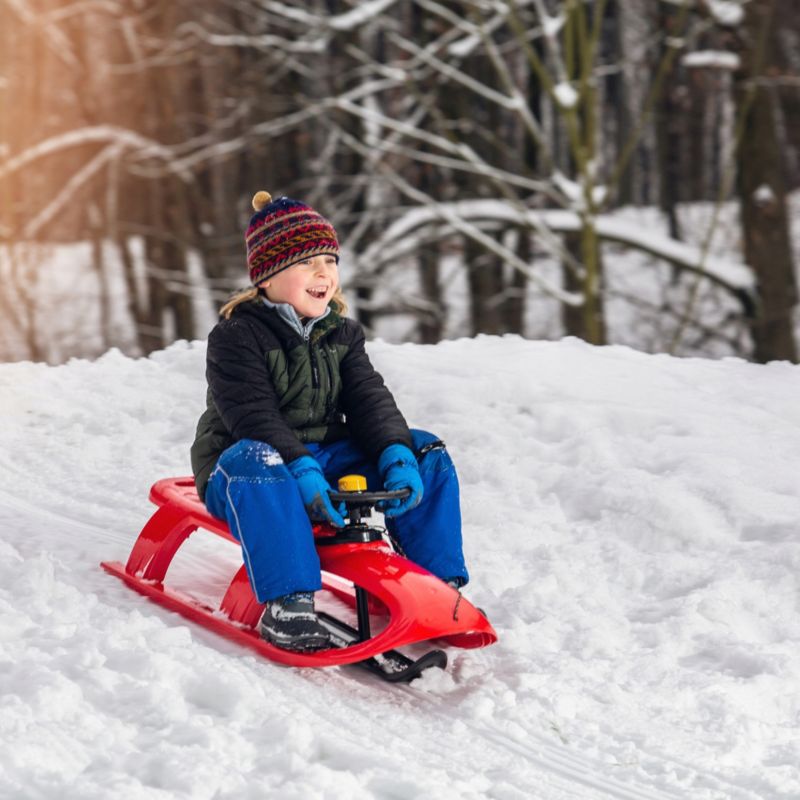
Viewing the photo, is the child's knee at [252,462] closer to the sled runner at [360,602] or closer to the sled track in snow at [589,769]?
the sled runner at [360,602]

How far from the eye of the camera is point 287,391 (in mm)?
3590

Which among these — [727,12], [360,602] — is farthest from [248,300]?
[727,12]

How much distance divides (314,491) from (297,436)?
34 centimetres

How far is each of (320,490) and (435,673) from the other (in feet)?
1.96

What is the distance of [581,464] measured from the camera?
489cm

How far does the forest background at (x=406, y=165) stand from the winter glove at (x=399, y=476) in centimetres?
634

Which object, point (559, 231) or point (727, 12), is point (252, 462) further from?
point (727, 12)

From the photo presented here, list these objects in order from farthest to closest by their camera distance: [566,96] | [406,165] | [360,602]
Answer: [406,165]
[566,96]
[360,602]

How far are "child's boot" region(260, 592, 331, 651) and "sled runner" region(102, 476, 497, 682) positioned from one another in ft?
0.09

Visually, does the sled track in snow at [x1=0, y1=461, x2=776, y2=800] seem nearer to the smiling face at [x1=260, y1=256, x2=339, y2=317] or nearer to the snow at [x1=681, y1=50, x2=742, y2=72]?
the smiling face at [x1=260, y1=256, x2=339, y2=317]

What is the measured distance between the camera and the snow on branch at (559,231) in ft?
33.6

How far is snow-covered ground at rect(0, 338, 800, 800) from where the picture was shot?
104 inches

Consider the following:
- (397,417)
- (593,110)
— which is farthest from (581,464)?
(593,110)

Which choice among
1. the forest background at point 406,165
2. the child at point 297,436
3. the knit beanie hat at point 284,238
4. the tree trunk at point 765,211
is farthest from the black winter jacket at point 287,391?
the tree trunk at point 765,211
